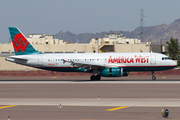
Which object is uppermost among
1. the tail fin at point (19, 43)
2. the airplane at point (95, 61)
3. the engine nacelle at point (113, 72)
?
the tail fin at point (19, 43)

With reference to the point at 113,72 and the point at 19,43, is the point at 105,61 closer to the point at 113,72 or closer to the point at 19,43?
the point at 113,72

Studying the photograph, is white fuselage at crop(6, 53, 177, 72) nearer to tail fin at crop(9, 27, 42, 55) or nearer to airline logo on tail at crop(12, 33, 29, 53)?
tail fin at crop(9, 27, 42, 55)

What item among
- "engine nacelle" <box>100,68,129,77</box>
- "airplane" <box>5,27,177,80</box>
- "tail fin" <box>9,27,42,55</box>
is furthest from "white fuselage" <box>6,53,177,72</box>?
"engine nacelle" <box>100,68,129,77</box>

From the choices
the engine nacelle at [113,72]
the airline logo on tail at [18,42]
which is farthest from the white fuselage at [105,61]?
the airline logo on tail at [18,42]

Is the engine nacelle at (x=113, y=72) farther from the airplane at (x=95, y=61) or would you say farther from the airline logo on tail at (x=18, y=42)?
the airline logo on tail at (x=18, y=42)

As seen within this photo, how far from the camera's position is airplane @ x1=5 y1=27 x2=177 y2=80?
4519 cm

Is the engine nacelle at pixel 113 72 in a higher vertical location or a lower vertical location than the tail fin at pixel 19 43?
lower

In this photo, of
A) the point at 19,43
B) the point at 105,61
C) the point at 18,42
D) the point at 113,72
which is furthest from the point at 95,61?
the point at 18,42

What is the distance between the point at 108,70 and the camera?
145ft

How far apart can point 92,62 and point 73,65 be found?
10.9 feet

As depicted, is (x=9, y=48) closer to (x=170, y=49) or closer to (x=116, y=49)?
(x=116, y=49)

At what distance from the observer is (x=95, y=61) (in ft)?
154

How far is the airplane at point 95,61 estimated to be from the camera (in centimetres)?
4519
